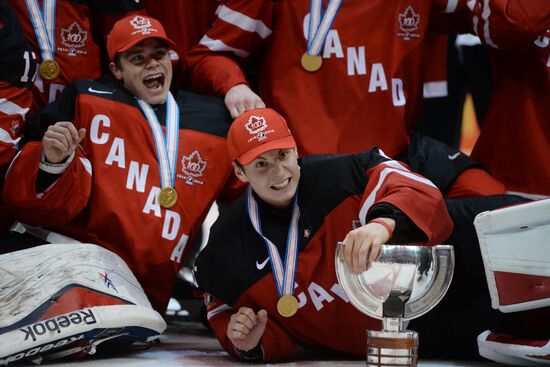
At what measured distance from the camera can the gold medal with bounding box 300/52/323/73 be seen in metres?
3.44

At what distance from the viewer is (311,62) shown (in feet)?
11.3

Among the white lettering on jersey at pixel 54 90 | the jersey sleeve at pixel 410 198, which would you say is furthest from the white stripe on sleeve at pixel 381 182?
the white lettering on jersey at pixel 54 90

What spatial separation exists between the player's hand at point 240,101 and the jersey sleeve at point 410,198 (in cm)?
80

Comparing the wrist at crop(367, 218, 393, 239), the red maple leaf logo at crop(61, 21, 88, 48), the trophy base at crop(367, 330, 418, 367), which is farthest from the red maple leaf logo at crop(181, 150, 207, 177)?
the trophy base at crop(367, 330, 418, 367)

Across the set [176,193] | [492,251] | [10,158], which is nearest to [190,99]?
[176,193]

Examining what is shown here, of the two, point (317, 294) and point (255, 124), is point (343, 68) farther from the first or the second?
point (317, 294)

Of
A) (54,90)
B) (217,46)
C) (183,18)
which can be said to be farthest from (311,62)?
(54,90)

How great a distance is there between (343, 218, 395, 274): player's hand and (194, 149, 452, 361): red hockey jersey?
1.91 feet

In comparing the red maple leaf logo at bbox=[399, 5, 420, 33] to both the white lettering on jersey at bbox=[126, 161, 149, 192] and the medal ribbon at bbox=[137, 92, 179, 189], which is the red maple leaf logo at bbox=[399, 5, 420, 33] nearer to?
the medal ribbon at bbox=[137, 92, 179, 189]

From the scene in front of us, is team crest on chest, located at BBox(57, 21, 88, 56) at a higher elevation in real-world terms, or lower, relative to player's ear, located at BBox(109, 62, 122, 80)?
higher

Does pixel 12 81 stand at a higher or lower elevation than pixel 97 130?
higher

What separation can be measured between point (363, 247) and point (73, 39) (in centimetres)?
181

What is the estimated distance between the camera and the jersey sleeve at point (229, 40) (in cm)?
349

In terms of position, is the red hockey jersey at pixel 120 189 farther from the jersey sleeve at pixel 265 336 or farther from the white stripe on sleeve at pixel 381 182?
the white stripe on sleeve at pixel 381 182
